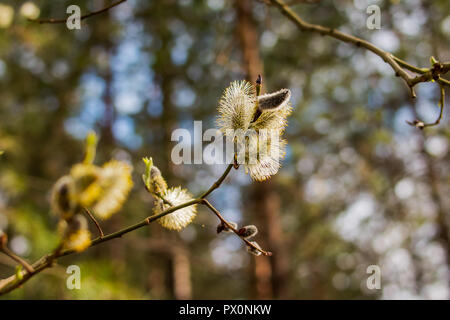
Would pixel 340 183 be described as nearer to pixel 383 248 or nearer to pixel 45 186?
pixel 383 248

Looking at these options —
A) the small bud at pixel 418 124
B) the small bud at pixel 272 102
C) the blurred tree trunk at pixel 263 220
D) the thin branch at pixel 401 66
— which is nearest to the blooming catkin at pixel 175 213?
the small bud at pixel 272 102

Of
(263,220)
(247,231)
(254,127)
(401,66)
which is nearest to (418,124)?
(401,66)

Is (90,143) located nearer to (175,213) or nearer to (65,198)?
(65,198)

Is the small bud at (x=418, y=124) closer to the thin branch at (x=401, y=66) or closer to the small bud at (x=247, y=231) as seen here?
the thin branch at (x=401, y=66)

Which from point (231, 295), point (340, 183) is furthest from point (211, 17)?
point (231, 295)

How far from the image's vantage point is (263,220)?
521 cm

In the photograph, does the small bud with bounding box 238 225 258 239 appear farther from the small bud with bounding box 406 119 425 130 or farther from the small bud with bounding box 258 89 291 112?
the small bud with bounding box 406 119 425 130

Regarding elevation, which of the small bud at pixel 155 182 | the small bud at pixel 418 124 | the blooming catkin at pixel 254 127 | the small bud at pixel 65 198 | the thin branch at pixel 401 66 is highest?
the thin branch at pixel 401 66

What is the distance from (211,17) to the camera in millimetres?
7535

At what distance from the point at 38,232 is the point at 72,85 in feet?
14.8

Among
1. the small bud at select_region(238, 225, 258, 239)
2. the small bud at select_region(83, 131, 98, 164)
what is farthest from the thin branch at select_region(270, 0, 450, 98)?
the small bud at select_region(83, 131, 98, 164)

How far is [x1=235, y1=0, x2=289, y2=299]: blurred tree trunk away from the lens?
4883 mm

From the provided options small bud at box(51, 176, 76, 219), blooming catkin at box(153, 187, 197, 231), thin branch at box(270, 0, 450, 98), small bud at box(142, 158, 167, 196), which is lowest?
small bud at box(51, 176, 76, 219)

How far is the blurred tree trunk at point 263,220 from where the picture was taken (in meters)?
4.88
